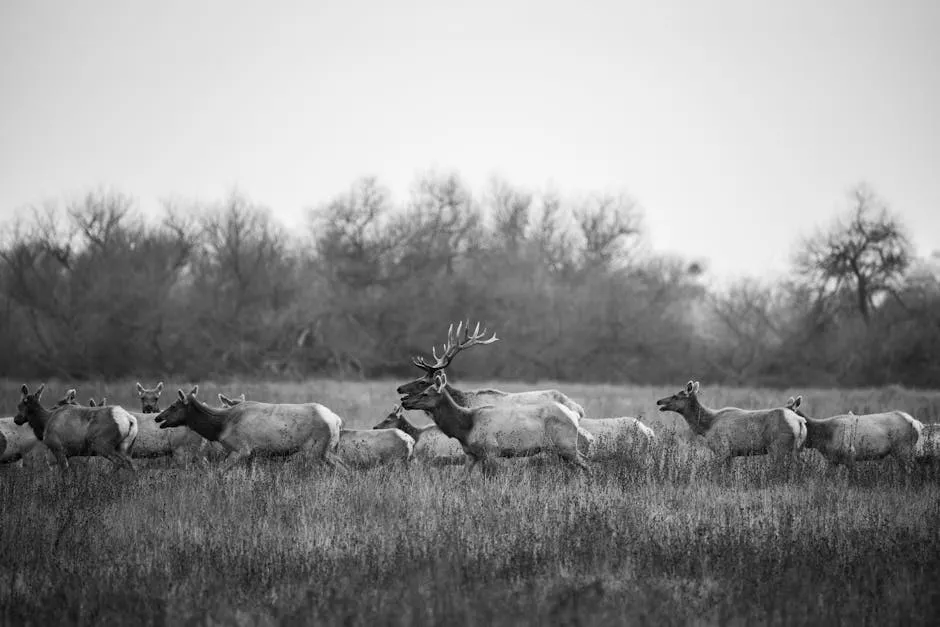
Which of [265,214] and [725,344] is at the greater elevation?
[265,214]

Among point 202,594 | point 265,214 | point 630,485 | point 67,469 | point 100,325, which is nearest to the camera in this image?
point 202,594

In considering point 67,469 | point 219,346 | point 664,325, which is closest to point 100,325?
point 219,346

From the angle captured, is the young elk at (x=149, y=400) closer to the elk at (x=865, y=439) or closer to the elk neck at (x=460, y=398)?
the elk neck at (x=460, y=398)

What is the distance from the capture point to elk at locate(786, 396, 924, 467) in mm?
12688

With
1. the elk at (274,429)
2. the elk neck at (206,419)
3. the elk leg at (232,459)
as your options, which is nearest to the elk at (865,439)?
the elk at (274,429)

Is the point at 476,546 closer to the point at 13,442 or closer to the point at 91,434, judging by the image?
the point at 91,434

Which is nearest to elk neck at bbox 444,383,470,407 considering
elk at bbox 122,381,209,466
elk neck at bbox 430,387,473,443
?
elk neck at bbox 430,387,473,443

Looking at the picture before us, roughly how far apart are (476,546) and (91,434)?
7.94m

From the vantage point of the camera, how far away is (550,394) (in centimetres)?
1614

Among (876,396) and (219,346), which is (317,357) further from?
(876,396)

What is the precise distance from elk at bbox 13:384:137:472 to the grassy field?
50.6 inches

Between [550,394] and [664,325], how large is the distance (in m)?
30.7

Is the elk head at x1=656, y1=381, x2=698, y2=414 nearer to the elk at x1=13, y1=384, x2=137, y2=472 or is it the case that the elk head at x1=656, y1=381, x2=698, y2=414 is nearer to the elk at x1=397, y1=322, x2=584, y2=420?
the elk at x1=397, y1=322, x2=584, y2=420

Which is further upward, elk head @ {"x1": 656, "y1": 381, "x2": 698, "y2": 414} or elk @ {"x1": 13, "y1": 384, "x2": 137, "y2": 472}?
elk head @ {"x1": 656, "y1": 381, "x2": 698, "y2": 414}
